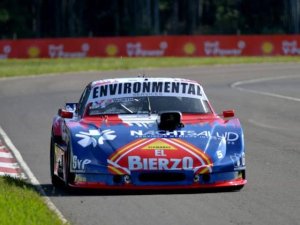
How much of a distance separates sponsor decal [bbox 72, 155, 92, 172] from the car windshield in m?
1.34

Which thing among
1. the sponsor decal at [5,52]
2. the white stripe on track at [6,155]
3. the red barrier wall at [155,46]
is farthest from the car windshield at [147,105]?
the sponsor decal at [5,52]

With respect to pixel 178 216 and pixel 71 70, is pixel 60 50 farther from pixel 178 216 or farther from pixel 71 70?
pixel 178 216

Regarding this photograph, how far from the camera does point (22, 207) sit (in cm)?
965

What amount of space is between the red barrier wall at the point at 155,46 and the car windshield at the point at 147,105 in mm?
45186

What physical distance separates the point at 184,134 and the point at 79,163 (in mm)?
1221

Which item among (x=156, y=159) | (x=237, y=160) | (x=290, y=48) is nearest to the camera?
(x=156, y=159)

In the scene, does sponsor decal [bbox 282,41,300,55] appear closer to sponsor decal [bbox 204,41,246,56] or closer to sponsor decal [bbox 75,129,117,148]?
sponsor decal [bbox 204,41,246,56]

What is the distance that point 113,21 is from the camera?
3861 inches

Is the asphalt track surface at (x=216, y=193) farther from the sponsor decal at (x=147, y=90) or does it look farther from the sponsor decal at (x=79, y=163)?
the sponsor decal at (x=147, y=90)

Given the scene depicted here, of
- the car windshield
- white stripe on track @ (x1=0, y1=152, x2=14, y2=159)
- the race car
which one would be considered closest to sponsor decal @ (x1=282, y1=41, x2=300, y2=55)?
white stripe on track @ (x1=0, y1=152, x2=14, y2=159)

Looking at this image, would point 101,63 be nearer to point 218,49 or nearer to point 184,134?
point 218,49

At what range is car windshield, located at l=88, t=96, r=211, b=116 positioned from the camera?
41.9 ft

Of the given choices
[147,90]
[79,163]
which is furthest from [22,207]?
[147,90]

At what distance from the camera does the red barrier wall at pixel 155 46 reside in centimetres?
5803
